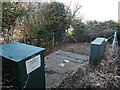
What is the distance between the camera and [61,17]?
6254mm

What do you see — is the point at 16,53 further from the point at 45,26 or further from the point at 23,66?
the point at 45,26

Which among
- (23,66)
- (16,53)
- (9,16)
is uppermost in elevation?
(9,16)

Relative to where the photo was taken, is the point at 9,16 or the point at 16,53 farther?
the point at 9,16

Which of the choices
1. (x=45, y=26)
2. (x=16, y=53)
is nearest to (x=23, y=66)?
(x=16, y=53)

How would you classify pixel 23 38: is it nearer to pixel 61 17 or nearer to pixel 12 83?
pixel 61 17

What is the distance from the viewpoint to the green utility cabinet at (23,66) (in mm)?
1475

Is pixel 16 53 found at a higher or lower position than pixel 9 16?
lower

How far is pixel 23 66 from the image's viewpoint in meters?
1.52

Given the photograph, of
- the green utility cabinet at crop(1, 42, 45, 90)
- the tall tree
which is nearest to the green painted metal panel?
the green utility cabinet at crop(1, 42, 45, 90)

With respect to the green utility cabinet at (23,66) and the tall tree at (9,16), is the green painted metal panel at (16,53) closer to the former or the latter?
the green utility cabinet at (23,66)

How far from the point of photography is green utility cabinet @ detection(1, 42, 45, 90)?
1.47m

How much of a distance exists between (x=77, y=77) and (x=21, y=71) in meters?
2.00

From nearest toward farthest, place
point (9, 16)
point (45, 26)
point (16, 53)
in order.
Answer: point (16, 53), point (9, 16), point (45, 26)

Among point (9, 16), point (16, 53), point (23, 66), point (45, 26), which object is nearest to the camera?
point (23, 66)
